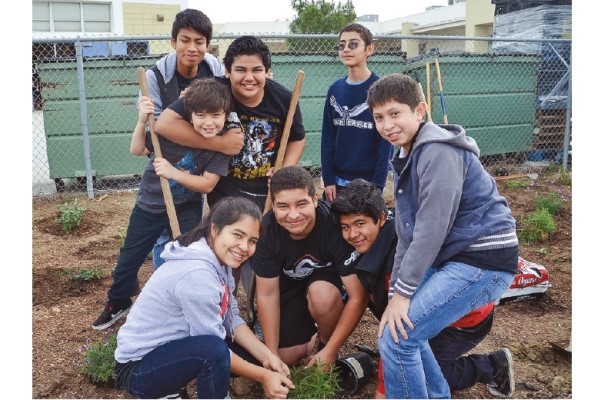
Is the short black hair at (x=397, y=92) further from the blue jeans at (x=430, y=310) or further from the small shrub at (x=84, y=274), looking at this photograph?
the small shrub at (x=84, y=274)

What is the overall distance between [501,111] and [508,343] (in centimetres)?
601

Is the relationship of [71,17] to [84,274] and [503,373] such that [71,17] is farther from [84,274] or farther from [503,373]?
[503,373]

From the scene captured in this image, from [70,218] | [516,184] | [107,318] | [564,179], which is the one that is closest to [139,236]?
[107,318]

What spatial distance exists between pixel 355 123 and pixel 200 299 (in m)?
1.79

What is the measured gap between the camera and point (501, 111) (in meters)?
8.63

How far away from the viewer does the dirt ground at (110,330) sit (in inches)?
114

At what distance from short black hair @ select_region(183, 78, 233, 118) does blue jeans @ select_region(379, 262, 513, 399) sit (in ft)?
4.41

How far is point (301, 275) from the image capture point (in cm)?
304

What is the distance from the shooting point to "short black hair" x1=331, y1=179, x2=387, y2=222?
2750 millimetres

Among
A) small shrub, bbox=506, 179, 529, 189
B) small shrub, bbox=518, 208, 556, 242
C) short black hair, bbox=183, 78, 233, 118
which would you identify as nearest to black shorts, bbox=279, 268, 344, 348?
short black hair, bbox=183, 78, 233, 118

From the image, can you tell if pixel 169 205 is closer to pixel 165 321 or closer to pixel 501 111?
pixel 165 321

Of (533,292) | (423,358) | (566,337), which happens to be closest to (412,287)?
(423,358)

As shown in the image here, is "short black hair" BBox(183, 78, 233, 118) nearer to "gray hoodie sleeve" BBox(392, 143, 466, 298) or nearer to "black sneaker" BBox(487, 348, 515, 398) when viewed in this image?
"gray hoodie sleeve" BBox(392, 143, 466, 298)

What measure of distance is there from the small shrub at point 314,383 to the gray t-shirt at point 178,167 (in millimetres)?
1109
